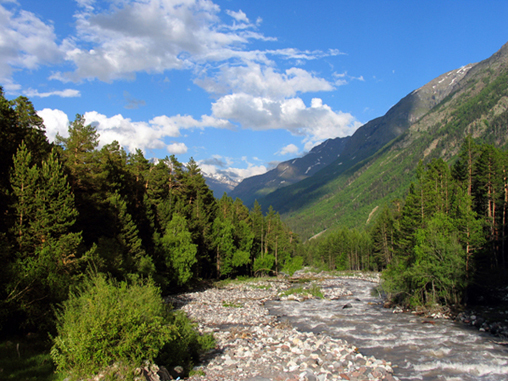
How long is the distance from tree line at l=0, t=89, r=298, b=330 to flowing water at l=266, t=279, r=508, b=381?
56.1ft

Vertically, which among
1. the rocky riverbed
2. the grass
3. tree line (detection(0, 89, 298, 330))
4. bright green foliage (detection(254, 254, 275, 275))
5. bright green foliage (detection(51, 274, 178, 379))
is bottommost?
bright green foliage (detection(254, 254, 275, 275))

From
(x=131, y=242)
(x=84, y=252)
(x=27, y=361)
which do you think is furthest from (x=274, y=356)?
(x=131, y=242)

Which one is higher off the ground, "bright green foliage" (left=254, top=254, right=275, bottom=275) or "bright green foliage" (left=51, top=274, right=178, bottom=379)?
"bright green foliage" (left=51, top=274, right=178, bottom=379)

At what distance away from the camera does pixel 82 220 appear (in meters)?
31.5

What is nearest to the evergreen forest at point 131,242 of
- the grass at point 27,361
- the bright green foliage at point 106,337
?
the bright green foliage at point 106,337

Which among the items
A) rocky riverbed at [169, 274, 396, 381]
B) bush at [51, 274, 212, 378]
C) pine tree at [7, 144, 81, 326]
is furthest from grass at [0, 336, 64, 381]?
rocky riverbed at [169, 274, 396, 381]

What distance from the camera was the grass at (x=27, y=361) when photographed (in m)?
12.2

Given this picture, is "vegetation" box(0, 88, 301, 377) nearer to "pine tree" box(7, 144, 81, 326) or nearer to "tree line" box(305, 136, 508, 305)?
"pine tree" box(7, 144, 81, 326)

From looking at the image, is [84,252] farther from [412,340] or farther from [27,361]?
[412,340]

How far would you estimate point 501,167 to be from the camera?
4456 cm

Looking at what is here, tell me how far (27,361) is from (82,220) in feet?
64.8

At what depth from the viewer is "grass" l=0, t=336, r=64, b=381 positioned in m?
12.2

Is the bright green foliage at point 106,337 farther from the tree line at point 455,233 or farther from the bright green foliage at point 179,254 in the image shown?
the bright green foliage at point 179,254

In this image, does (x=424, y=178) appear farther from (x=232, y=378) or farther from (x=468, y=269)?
(x=232, y=378)
